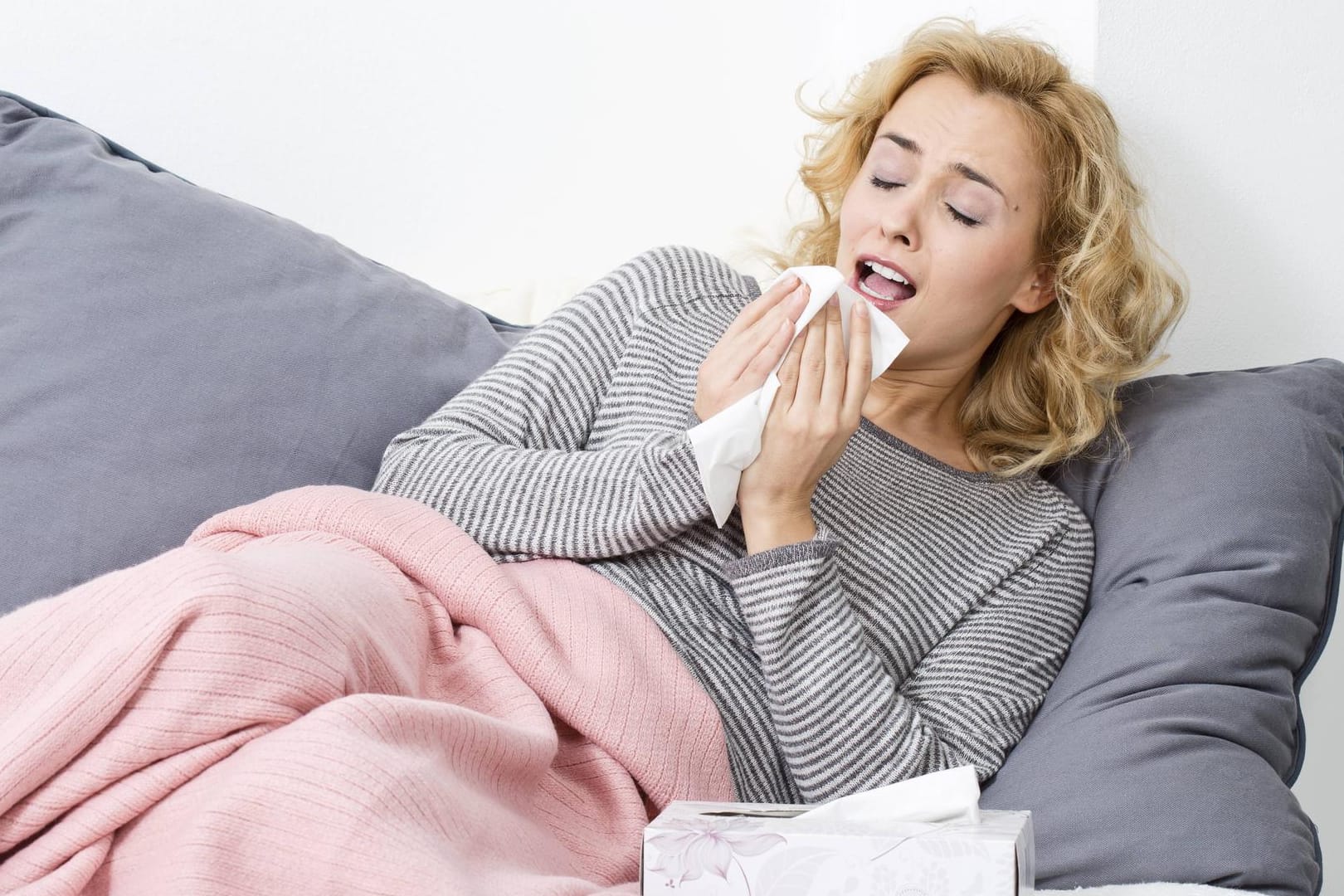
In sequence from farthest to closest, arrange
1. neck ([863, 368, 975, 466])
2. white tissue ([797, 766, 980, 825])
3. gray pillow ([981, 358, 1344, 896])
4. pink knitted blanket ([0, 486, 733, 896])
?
1. neck ([863, 368, 975, 466])
2. gray pillow ([981, 358, 1344, 896])
3. white tissue ([797, 766, 980, 825])
4. pink knitted blanket ([0, 486, 733, 896])

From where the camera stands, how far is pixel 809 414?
1.13 m

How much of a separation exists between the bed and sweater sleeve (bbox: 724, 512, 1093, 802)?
5 cm

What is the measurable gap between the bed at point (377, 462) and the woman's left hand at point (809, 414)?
338 millimetres

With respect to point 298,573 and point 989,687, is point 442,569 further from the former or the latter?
point 989,687

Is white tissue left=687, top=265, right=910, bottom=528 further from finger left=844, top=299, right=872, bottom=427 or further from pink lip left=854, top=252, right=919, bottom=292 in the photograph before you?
pink lip left=854, top=252, right=919, bottom=292

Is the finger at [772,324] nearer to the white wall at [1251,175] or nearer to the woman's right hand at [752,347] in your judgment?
the woman's right hand at [752,347]

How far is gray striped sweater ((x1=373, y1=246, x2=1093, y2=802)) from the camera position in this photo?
1116 mm

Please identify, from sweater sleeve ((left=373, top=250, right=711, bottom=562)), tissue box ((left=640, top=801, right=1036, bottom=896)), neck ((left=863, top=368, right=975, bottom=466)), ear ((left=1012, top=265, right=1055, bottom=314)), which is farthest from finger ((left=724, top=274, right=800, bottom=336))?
tissue box ((left=640, top=801, right=1036, bottom=896))

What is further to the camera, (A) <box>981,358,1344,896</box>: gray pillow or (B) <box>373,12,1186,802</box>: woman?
(B) <box>373,12,1186,802</box>: woman

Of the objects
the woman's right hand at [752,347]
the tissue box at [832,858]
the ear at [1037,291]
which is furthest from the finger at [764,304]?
the tissue box at [832,858]

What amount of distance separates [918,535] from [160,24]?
1129mm

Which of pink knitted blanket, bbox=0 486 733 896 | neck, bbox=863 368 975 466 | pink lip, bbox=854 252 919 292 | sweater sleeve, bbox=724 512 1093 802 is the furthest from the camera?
neck, bbox=863 368 975 466

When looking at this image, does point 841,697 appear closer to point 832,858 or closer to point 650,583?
point 650,583

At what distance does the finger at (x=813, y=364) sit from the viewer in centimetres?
114
